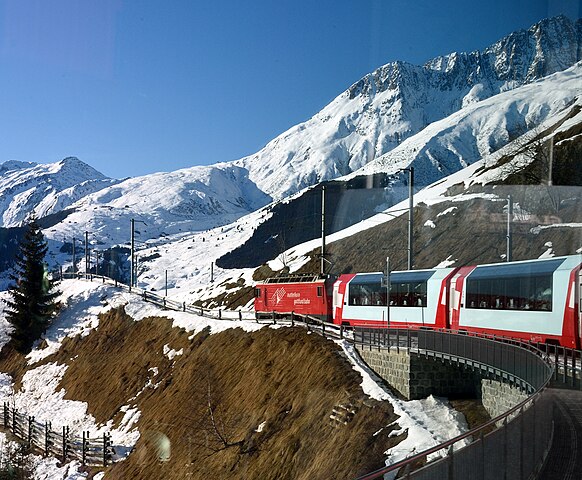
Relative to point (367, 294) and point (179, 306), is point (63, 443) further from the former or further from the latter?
point (179, 306)

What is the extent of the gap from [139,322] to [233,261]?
113 m

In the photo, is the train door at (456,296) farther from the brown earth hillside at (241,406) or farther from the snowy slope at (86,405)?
the brown earth hillside at (241,406)

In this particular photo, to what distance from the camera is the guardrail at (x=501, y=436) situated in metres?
6.99

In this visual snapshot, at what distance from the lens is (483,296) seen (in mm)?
25656

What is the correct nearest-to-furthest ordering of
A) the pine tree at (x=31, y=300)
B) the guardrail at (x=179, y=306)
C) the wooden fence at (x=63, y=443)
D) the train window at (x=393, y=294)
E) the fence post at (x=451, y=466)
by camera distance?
the fence post at (x=451, y=466) → the wooden fence at (x=63, y=443) → the train window at (x=393, y=294) → the guardrail at (x=179, y=306) → the pine tree at (x=31, y=300)

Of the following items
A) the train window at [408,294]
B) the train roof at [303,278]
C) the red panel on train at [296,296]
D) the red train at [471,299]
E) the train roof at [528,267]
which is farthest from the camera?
the train roof at [303,278]

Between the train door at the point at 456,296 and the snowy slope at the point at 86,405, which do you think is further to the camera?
the train door at the point at 456,296

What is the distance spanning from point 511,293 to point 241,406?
1222 centimetres

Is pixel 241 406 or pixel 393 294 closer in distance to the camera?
pixel 241 406

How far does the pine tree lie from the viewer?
53062mm

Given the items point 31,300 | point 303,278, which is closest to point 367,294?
point 303,278

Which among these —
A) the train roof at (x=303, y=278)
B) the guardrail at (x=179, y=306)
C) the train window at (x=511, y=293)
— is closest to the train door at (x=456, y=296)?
the train window at (x=511, y=293)

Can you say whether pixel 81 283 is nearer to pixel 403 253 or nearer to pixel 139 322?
pixel 139 322

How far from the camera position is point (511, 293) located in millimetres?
23812
